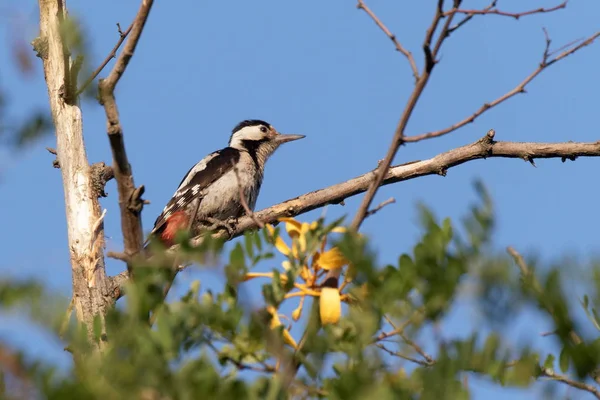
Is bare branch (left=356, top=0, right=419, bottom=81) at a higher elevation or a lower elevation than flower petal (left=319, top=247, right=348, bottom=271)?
higher

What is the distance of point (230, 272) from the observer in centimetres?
203

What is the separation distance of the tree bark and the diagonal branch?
1.89 m

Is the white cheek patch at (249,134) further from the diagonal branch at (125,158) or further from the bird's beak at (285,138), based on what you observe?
the diagonal branch at (125,158)

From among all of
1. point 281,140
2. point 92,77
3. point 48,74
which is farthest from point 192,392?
point 281,140

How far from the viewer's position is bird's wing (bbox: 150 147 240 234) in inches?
285

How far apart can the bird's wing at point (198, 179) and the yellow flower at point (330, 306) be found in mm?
5117

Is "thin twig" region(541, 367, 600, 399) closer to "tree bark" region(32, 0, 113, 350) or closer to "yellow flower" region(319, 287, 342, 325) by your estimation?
"yellow flower" region(319, 287, 342, 325)

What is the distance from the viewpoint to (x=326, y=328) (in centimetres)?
194

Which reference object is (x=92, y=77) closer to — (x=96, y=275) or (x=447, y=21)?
(x=96, y=275)

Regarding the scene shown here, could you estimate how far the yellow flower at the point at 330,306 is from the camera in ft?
6.57

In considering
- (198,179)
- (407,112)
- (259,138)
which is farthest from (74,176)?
(259,138)

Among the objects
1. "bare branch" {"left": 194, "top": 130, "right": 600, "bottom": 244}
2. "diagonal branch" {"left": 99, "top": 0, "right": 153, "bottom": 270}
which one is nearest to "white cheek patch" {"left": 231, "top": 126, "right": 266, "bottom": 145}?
"bare branch" {"left": 194, "top": 130, "right": 600, "bottom": 244}

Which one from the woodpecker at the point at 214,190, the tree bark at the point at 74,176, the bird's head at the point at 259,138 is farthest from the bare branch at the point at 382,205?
the bird's head at the point at 259,138

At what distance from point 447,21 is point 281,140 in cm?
606
